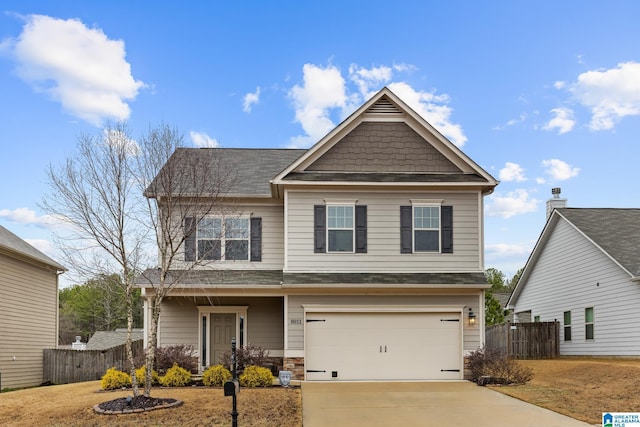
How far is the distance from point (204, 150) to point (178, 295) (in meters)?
4.40

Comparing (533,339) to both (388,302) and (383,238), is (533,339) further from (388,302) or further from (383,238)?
(383,238)

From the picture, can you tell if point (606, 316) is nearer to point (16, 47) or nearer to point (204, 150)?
point (204, 150)

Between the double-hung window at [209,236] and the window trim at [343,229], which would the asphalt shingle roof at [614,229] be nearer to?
the window trim at [343,229]

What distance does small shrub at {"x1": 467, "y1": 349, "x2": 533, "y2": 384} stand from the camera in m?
18.0

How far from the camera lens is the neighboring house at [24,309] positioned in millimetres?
23594

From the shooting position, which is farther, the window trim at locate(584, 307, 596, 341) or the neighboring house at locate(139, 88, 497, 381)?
the window trim at locate(584, 307, 596, 341)

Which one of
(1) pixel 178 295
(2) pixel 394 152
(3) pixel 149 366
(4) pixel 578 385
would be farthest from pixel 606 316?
(3) pixel 149 366

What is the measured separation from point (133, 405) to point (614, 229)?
18494 mm

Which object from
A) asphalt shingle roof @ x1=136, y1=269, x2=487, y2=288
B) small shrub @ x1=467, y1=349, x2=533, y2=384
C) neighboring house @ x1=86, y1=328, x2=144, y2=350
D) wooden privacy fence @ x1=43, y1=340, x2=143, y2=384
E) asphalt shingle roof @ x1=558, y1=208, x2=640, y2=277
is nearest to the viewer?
small shrub @ x1=467, y1=349, x2=533, y2=384

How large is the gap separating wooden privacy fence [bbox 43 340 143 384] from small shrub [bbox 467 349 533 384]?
1182 centimetres

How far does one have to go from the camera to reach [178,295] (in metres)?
19.7

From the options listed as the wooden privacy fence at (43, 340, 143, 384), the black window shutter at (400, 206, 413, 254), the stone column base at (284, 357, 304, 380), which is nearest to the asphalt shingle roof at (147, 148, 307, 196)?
the black window shutter at (400, 206, 413, 254)

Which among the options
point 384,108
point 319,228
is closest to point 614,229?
point 384,108

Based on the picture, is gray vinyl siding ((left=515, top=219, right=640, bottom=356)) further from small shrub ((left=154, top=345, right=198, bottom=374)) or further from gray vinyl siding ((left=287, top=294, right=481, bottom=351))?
small shrub ((left=154, top=345, right=198, bottom=374))
